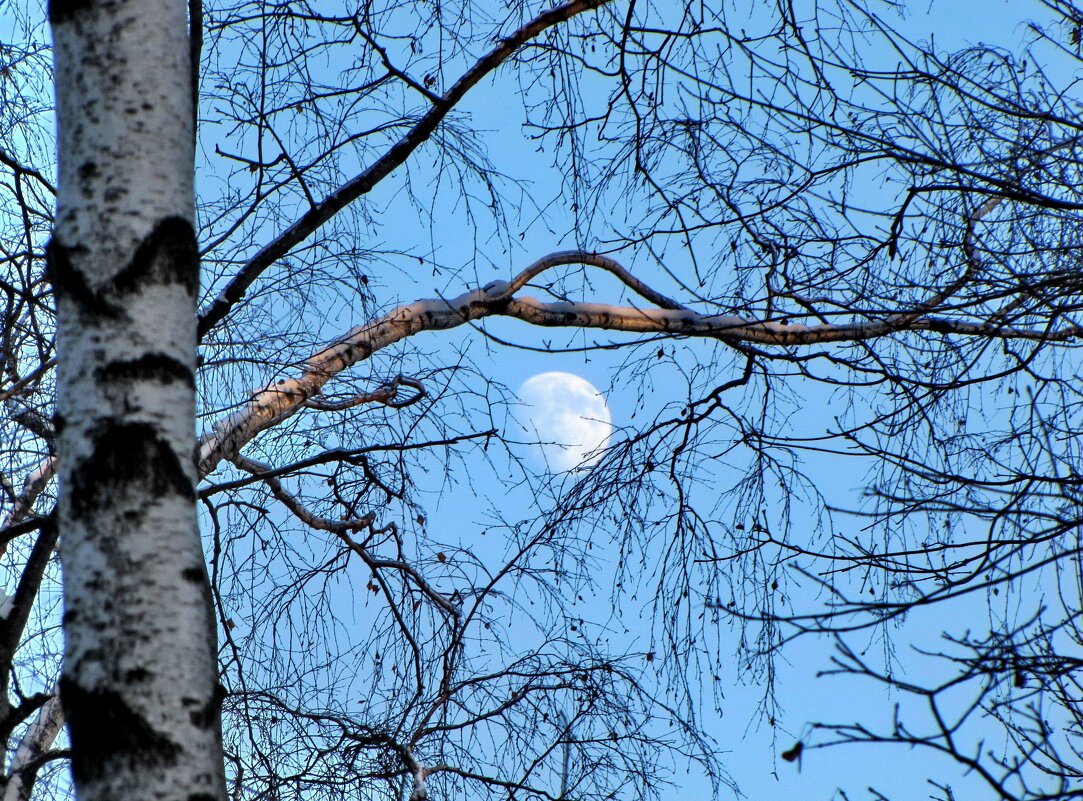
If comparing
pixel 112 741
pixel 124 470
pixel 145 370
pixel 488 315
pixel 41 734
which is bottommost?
pixel 112 741

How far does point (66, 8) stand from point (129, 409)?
0.71 m

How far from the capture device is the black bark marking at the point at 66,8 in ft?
5.52

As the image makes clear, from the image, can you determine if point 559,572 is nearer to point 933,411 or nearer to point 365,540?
point 365,540

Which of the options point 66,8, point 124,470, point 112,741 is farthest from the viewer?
point 66,8

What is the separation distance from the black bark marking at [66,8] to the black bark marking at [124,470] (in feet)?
2.35

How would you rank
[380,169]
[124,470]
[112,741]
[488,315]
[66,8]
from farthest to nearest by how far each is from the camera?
[488,315] → [380,169] → [66,8] → [124,470] → [112,741]

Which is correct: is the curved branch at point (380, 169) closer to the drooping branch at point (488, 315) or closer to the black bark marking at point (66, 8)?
the drooping branch at point (488, 315)

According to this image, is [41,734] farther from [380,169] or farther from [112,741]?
[112,741]

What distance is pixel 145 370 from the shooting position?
1.50 metres

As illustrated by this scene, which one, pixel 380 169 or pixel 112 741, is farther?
pixel 380 169

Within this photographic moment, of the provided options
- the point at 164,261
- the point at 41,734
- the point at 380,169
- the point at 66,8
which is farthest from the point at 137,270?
the point at 41,734

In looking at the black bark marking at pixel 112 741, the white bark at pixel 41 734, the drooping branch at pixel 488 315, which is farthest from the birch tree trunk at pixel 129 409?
the white bark at pixel 41 734

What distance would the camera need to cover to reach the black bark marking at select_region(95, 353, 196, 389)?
149 cm

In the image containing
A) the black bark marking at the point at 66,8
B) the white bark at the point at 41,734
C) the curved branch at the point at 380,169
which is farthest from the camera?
the white bark at the point at 41,734
